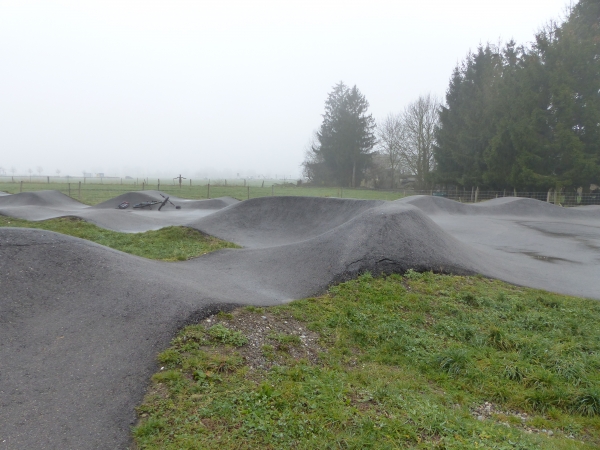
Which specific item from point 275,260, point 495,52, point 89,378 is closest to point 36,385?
point 89,378

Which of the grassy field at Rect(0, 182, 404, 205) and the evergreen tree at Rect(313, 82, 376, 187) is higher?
the evergreen tree at Rect(313, 82, 376, 187)

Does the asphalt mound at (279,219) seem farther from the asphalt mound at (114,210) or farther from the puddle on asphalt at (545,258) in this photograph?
the puddle on asphalt at (545,258)

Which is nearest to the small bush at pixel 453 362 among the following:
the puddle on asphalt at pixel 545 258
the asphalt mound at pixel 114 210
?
the puddle on asphalt at pixel 545 258

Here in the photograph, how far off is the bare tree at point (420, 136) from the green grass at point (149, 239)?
107 ft

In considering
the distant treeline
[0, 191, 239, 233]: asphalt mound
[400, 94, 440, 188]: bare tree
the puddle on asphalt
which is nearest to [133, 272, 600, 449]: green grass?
the puddle on asphalt

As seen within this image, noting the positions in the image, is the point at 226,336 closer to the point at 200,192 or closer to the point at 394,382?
the point at 394,382

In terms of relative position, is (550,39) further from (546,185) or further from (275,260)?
(275,260)

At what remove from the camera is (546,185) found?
26266mm

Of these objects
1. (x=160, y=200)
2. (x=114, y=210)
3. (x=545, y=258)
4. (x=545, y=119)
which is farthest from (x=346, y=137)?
(x=545, y=258)

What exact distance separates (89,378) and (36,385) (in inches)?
17.7

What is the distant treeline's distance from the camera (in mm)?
25297

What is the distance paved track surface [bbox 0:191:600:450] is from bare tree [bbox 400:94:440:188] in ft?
99.0

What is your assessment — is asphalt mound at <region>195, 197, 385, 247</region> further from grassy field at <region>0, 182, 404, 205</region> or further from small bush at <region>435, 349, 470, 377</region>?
grassy field at <region>0, 182, 404, 205</region>

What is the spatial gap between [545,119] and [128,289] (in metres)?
28.5
